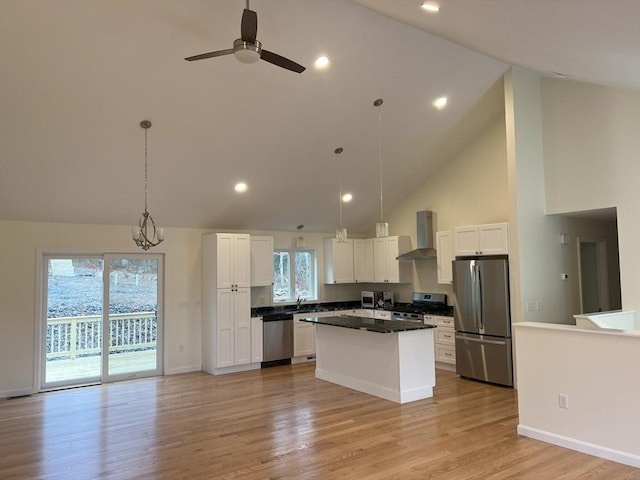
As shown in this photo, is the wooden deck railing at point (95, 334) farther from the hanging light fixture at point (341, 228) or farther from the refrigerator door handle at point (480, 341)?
the refrigerator door handle at point (480, 341)

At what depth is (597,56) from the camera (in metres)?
4.02

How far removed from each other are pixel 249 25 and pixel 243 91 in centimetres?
214

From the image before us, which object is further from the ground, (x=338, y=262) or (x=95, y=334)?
(x=338, y=262)

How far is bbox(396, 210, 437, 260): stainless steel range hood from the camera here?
8117 mm

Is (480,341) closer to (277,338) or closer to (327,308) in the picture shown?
(327,308)

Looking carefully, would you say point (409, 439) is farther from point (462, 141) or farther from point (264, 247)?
point (462, 141)

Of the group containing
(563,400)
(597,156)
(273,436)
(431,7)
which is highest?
(431,7)

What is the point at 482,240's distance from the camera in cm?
669

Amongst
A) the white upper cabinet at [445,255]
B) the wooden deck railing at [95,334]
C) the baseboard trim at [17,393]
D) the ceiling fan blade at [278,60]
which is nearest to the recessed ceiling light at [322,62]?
the ceiling fan blade at [278,60]

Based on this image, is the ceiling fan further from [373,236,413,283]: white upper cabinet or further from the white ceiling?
[373,236,413,283]: white upper cabinet

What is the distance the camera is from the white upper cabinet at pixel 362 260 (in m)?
9.20

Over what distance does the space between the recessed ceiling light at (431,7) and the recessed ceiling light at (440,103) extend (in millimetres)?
2419

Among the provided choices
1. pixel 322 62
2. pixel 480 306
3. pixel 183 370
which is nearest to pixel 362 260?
pixel 480 306

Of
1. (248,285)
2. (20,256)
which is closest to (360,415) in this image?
(248,285)
